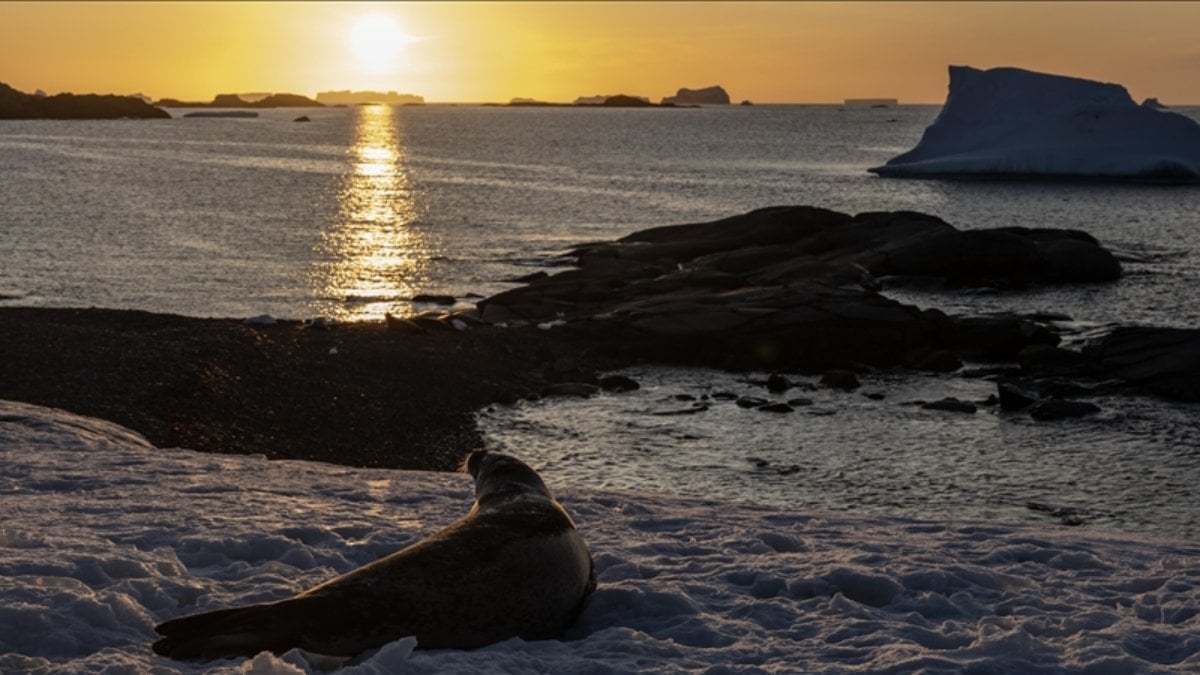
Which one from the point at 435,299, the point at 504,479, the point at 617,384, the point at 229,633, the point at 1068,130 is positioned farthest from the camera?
the point at 1068,130

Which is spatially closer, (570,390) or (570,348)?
(570,390)

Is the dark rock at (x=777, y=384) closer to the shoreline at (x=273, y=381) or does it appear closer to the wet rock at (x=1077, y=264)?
the shoreline at (x=273, y=381)

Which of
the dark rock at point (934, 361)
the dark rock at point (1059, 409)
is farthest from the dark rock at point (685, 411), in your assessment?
the dark rock at point (934, 361)

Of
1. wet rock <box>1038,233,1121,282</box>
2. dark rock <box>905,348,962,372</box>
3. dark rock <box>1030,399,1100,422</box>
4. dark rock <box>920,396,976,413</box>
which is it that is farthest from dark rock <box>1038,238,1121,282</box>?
dark rock <box>920,396,976,413</box>

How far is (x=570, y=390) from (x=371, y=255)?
30.9 m

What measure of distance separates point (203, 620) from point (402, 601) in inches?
43.1

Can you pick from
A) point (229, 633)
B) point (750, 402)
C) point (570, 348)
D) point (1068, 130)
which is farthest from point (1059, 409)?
point (1068, 130)

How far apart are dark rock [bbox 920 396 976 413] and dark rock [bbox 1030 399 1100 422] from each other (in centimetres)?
123

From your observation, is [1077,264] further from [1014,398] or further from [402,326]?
[402,326]

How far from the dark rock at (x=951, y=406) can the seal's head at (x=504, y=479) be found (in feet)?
59.5

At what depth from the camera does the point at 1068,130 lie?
85.8 metres

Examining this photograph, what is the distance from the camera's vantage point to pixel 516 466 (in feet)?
30.1

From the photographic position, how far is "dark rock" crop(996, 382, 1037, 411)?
25609 mm

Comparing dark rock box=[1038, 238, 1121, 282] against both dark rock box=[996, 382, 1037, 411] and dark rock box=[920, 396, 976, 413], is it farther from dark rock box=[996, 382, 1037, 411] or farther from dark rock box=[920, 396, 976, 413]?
dark rock box=[920, 396, 976, 413]
